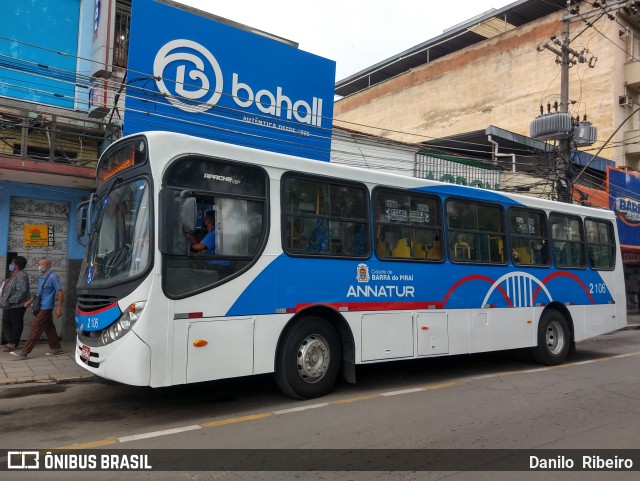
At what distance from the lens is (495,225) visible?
920 cm

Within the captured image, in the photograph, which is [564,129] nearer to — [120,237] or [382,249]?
[382,249]

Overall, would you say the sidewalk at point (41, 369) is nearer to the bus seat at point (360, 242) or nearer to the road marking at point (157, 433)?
the road marking at point (157, 433)

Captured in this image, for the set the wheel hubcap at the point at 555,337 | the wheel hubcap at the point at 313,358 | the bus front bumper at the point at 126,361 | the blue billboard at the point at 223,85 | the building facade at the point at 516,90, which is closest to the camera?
the bus front bumper at the point at 126,361

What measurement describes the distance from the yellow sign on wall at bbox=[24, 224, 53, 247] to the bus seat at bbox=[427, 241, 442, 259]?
8340mm

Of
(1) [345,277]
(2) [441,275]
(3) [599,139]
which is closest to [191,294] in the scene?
(1) [345,277]

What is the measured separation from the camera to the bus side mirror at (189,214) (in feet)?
17.8

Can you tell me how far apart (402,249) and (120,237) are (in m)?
4.03

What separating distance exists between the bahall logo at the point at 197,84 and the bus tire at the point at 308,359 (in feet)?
20.0

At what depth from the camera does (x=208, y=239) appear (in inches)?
237

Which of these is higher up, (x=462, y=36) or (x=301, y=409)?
(x=462, y=36)

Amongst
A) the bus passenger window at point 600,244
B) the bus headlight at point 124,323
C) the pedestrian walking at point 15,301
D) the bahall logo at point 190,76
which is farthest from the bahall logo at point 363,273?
the pedestrian walking at point 15,301

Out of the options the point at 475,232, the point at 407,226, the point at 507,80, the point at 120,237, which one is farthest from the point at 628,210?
the point at 120,237

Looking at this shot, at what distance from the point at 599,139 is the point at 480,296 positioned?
71.8ft

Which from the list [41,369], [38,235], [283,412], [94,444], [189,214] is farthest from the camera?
[38,235]
